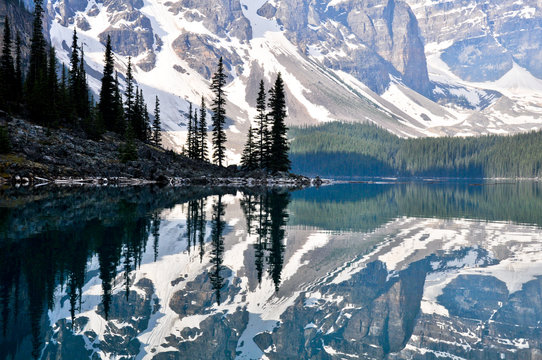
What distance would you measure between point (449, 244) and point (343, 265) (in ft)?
29.4

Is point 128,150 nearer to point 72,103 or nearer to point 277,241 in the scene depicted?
point 72,103

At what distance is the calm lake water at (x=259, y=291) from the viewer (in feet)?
37.8

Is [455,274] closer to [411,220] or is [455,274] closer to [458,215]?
[411,220]

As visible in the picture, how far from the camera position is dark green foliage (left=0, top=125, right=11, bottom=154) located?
57438 mm

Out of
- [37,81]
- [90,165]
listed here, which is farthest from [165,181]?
[37,81]

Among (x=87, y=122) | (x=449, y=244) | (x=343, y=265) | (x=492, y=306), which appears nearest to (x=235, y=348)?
(x=492, y=306)

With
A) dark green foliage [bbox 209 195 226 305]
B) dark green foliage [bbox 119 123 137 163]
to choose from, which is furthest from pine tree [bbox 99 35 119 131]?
dark green foliage [bbox 209 195 226 305]

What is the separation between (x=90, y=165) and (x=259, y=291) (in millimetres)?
59376

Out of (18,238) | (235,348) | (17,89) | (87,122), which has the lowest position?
(235,348)

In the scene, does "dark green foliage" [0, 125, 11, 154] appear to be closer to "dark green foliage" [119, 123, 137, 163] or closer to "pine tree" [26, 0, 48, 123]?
"pine tree" [26, 0, 48, 123]

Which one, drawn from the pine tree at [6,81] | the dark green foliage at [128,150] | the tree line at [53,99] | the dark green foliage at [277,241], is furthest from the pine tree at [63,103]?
the dark green foliage at [277,241]

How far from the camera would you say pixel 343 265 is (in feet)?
66.2

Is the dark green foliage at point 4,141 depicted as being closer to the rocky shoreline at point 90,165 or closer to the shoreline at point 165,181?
the rocky shoreline at point 90,165

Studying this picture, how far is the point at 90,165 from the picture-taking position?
69.8m
